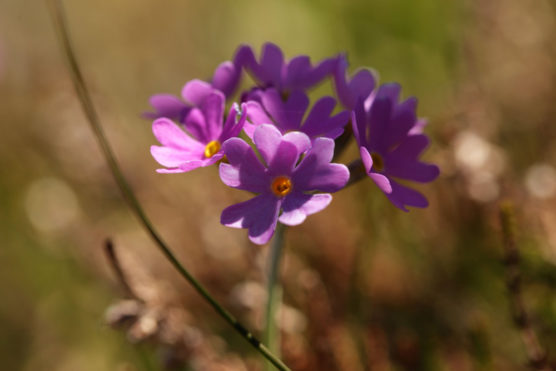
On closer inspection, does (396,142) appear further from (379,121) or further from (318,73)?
(318,73)

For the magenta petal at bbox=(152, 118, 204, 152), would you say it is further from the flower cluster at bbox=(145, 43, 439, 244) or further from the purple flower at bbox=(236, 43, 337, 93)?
the purple flower at bbox=(236, 43, 337, 93)

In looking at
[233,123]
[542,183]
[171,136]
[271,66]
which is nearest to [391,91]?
[271,66]

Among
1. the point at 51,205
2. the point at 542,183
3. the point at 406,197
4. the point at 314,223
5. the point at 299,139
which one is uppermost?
the point at 299,139

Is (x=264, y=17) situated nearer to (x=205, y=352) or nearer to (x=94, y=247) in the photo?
(x=94, y=247)

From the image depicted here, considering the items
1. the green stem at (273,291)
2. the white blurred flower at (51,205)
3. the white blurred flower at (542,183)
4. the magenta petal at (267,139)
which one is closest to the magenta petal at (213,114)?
the magenta petal at (267,139)

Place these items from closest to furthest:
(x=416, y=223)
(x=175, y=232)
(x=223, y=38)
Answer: (x=416, y=223) → (x=175, y=232) → (x=223, y=38)

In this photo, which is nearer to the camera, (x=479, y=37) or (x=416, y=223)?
(x=416, y=223)

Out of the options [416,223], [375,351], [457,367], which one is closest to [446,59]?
[416,223]

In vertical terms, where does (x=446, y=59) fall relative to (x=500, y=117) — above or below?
above
